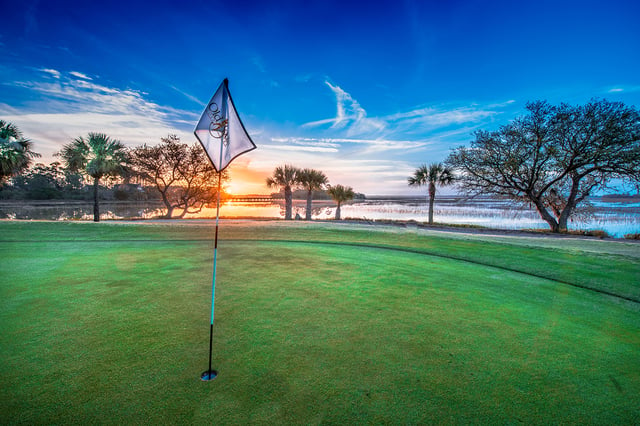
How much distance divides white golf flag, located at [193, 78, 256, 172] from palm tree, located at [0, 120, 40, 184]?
31.6 m

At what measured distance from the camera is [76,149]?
853 inches

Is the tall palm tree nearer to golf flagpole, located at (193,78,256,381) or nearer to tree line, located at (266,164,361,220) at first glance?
tree line, located at (266,164,361,220)

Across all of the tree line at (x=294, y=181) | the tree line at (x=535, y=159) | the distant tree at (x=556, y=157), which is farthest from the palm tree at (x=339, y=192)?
the distant tree at (x=556, y=157)

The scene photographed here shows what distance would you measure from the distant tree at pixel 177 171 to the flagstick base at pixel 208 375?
29.6 meters

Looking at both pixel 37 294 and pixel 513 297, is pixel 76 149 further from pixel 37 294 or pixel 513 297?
pixel 513 297

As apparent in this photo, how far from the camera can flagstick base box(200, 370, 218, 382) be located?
2129mm

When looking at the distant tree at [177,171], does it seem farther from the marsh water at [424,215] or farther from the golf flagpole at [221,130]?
the golf flagpole at [221,130]

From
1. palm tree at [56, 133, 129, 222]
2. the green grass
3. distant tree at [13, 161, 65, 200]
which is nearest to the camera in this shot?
the green grass

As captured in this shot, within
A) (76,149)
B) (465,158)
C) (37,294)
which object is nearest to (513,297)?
(37,294)

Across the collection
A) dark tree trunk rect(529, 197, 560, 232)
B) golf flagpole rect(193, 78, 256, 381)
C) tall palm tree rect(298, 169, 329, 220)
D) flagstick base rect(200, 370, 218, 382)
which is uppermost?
tall palm tree rect(298, 169, 329, 220)

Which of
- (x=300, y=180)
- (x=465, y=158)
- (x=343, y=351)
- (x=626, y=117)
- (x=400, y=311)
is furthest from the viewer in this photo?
(x=300, y=180)

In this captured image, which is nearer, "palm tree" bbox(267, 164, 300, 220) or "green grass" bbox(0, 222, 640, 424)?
"green grass" bbox(0, 222, 640, 424)

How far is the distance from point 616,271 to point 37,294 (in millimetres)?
10900

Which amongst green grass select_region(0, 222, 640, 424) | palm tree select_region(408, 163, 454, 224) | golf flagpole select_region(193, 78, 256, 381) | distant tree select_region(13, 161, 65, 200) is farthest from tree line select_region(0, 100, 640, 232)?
distant tree select_region(13, 161, 65, 200)
